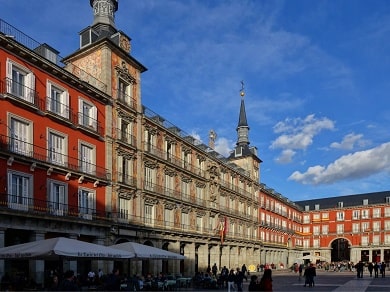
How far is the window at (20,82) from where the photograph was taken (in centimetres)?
2385

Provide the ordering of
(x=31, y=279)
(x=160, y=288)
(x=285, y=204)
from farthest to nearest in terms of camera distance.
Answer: (x=285, y=204) → (x=160, y=288) → (x=31, y=279)

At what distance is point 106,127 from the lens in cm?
3197

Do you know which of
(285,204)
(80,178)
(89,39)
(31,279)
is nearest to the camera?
(31,279)

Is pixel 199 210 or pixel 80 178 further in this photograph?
pixel 199 210

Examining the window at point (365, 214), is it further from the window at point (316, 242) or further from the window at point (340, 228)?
the window at point (316, 242)

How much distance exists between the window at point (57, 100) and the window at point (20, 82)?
1453mm

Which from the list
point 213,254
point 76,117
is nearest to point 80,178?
point 76,117

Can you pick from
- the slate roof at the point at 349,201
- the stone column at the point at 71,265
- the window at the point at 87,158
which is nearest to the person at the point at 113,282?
the stone column at the point at 71,265

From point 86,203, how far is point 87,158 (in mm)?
3081

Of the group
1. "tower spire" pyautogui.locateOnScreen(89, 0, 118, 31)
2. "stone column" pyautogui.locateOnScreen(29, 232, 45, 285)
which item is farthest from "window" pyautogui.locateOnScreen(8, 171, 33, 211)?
"tower spire" pyautogui.locateOnScreen(89, 0, 118, 31)

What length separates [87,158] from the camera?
2994cm

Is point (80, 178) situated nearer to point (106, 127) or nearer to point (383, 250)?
point (106, 127)

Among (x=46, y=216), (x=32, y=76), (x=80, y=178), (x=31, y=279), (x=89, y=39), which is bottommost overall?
(x=31, y=279)

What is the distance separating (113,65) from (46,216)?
13755 millimetres
